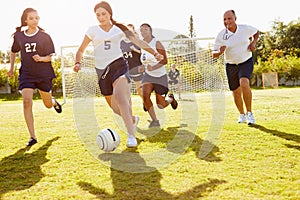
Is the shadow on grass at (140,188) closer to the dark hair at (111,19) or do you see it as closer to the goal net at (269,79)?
the dark hair at (111,19)

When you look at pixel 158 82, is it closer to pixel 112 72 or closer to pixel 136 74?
pixel 136 74

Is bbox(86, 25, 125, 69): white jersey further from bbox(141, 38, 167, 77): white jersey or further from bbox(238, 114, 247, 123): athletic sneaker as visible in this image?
bbox(238, 114, 247, 123): athletic sneaker

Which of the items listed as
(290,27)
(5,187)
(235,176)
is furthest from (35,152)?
(290,27)

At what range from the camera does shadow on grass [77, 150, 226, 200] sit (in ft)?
10.4

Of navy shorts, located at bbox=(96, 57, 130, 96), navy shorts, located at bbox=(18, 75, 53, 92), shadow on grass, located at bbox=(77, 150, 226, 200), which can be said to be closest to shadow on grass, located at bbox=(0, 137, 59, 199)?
shadow on grass, located at bbox=(77, 150, 226, 200)

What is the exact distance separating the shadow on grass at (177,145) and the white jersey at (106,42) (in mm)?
1337

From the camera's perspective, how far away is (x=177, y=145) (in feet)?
Answer: 17.3

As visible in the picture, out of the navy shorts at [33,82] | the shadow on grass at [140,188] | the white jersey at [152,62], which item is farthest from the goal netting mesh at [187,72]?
the shadow on grass at [140,188]

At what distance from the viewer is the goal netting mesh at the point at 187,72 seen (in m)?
20.0

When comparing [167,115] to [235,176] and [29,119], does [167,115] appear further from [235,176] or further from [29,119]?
[235,176]

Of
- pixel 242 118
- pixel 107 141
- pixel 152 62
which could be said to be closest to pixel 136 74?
pixel 152 62

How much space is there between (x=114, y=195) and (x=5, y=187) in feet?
3.60

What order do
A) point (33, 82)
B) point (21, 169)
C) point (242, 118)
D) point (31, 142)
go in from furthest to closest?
1. point (242, 118)
2. point (33, 82)
3. point (31, 142)
4. point (21, 169)

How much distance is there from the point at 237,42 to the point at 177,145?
274 centimetres
